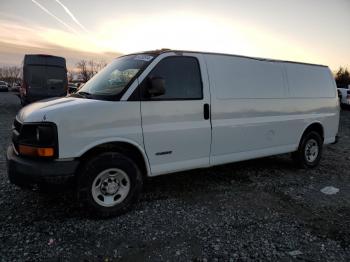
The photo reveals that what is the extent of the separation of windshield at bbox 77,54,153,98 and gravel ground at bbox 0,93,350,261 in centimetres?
158

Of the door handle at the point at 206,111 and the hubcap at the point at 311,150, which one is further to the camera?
the hubcap at the point at 311,150

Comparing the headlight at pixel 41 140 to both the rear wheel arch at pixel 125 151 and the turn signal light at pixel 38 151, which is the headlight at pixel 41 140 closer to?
the turn signal light at pixel 38 151

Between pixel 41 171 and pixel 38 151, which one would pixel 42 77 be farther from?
pixel 41 171

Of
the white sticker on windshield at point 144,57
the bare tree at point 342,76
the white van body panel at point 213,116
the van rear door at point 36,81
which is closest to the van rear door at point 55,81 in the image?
the van rear door at point 36,81

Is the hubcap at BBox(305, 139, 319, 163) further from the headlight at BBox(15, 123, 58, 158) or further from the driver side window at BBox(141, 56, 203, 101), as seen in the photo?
the headlight at BBox(15, 123, 58, 158)

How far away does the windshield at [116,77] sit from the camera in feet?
14.2

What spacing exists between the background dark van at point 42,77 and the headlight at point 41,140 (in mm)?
11038

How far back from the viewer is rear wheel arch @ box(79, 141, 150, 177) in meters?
4.03

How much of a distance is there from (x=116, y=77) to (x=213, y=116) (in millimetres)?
1538

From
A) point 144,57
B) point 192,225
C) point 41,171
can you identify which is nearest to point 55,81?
point 144,57

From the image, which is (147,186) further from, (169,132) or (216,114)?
(216,114)

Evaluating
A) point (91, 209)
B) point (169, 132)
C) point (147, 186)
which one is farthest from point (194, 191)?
point (91, 209)

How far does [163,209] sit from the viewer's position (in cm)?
447

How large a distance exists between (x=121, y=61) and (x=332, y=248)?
12.3ft
